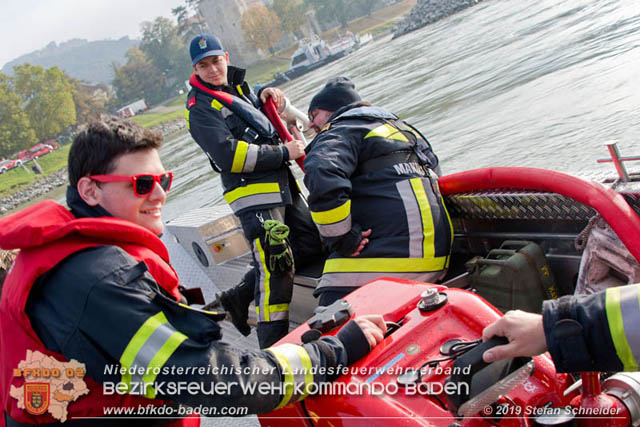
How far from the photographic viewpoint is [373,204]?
2.91m

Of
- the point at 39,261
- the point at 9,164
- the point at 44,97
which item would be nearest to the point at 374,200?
the point at 39,261

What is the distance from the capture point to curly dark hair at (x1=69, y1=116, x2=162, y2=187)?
1667 millimetres

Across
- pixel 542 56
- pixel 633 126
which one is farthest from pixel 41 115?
pixel 633 126

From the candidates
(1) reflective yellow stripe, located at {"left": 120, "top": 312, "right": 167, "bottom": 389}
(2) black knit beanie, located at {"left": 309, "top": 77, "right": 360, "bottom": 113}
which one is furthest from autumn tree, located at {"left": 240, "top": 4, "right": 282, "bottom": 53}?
(1) reflective yellow stripe, located at {"left": 120, "top": 312, "right": 167, "bottom": 389}

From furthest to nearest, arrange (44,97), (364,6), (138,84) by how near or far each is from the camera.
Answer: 1. (138,84)
2. (364,6)
3. (44,97)

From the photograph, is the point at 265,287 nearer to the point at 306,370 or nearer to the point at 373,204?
the point at 373,204

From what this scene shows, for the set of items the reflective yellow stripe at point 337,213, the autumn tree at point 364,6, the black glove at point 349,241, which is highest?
the autumn tree at point 364,6

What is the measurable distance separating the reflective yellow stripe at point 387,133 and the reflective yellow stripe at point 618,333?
177 centimetres

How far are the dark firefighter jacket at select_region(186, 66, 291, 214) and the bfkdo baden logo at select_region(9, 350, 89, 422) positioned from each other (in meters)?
2.02

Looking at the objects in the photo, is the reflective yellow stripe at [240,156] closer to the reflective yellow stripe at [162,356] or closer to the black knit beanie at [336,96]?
the black knit beanie at [336,96]

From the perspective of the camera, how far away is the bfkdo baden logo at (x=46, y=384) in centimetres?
151

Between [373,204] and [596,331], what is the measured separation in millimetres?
1687

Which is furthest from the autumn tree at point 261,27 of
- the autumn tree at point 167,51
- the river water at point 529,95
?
the river water at point 529,95

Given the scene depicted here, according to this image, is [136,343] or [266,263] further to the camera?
[266,263]
